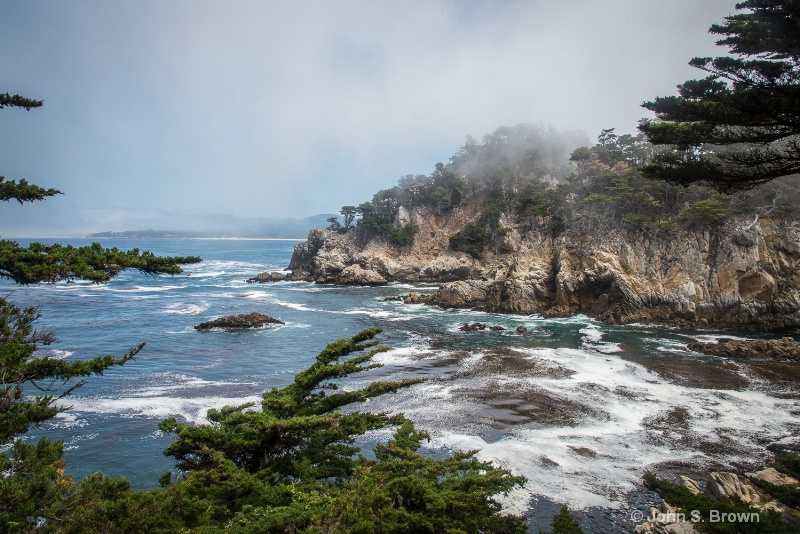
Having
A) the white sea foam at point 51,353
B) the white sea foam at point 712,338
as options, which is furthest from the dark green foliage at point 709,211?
the white sea foam at point 51,353

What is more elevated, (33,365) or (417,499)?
(33,365)

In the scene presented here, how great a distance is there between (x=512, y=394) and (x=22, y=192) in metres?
17.9

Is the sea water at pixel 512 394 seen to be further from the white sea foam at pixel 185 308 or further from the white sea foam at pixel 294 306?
the white sea foam at pixel 294 306

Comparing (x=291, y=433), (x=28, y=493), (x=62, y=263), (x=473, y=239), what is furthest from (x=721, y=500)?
(x=473, y=239)

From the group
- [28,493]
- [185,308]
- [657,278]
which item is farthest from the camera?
[185,308]

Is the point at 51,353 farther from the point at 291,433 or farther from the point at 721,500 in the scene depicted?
the point at 721,500

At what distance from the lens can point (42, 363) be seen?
652 cm

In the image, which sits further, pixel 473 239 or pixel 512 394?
pixel 473 239

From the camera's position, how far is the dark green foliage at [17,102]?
697 centimetres

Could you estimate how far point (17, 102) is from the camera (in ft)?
23.1

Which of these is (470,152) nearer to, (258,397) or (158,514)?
(258,397)

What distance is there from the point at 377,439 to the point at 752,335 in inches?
1112

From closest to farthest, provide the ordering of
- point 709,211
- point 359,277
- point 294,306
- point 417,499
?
1. point 417,499
2. point 709,211
3. point 294,306
4. point 359,277

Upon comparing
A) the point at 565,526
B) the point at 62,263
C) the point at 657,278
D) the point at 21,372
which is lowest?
the point at 565,526
